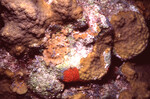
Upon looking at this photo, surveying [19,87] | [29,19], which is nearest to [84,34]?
[29,19]

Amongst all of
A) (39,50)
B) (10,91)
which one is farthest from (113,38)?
(10,91)

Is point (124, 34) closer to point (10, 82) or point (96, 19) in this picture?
point (96, 19)

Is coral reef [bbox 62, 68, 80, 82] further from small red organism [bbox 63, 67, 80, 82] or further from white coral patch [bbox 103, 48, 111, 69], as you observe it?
white coral patch [bbox 103, 48, 111, 69]

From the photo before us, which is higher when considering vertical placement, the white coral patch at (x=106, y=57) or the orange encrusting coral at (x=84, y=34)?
Answer: the orange encrusting coral at (x=84, y=34)

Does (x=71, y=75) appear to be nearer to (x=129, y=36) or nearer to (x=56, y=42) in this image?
(x=56, y=42)

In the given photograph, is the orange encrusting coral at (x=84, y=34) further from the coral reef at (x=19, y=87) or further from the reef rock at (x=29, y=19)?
the coral reef at (x=19, y=87)

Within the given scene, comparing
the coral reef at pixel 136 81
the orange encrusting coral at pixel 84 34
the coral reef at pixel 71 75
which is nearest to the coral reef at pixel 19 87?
the coral reef at pixel 71 75
